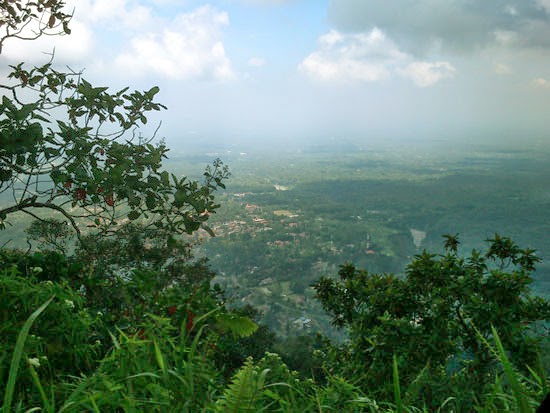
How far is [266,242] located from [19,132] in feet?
162

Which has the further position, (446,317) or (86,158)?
(446,317)

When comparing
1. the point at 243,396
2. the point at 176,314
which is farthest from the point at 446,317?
the point at 243,396

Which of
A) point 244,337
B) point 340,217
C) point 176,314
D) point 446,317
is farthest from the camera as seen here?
point 340,217

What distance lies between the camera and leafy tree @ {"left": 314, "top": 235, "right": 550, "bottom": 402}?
4082 mm

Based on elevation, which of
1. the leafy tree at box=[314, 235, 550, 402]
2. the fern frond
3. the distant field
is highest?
the fern frond

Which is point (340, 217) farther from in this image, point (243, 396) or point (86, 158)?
point (243, 396)

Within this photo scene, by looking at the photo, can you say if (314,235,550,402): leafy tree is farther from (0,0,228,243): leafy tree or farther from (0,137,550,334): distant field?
(0,137,550,334): distant field

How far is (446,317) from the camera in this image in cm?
442

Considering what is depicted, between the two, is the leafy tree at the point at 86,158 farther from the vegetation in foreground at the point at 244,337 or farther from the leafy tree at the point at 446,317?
the leafy tree at the point at 446,317

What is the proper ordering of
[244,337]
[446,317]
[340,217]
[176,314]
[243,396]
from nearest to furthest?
[243,396]
[176,314]
[244,337]
[446,317]
[340,217]

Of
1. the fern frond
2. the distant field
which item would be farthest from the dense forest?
the distant field

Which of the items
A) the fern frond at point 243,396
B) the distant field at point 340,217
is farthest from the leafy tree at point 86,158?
the distant field at point 340,217

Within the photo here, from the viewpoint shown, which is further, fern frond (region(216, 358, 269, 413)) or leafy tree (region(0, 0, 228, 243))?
leafy tree (region(0, 0, 228, 243))

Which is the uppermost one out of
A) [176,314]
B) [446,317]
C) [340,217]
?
[176,314]
